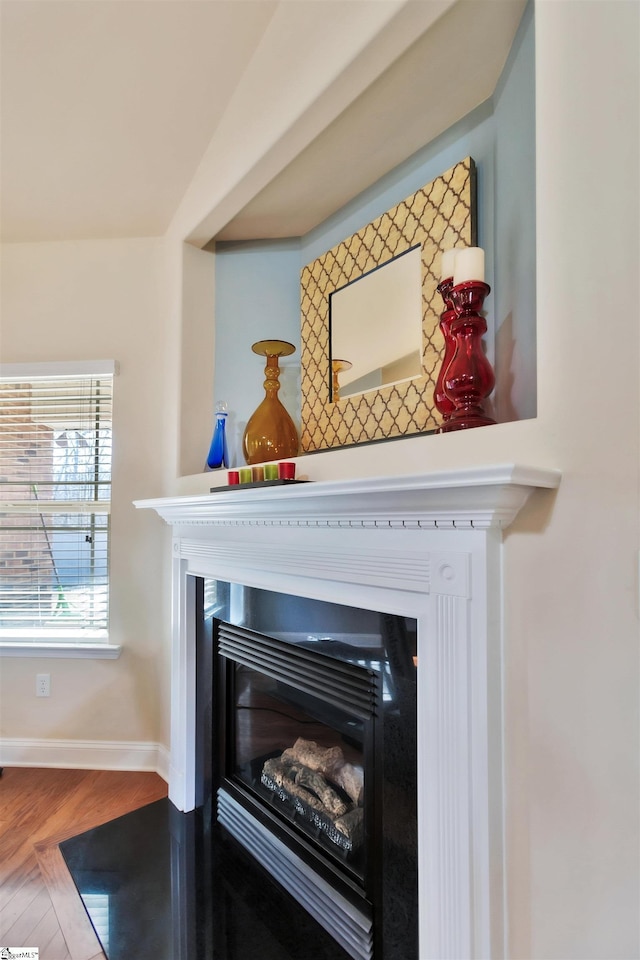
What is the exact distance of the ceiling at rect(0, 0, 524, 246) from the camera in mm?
1247

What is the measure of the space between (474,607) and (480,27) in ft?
4.30

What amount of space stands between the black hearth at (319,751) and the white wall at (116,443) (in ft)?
1.85

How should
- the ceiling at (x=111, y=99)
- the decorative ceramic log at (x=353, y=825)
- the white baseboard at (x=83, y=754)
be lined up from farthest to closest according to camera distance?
1. the white baseboard at (x=83, y=754)
2. the ceiling at (x=111, y=99)
3. the decorative ceramic log at (x=353, y=825)

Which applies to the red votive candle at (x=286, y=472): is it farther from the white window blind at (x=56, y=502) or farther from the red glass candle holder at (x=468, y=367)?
the white window blind at (x=56, y=502)

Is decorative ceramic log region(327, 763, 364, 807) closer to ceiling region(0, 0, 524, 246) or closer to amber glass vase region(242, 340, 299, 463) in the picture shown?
amber glass vase region(242, 340, 299, 463)

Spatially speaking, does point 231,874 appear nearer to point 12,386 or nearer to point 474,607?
point 474,607

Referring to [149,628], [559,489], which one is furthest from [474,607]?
[149,628]

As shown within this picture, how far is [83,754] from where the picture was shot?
2.41 m

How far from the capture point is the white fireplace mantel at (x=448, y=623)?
0.92 m

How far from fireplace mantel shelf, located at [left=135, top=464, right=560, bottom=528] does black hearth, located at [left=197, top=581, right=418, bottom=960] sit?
0.26m

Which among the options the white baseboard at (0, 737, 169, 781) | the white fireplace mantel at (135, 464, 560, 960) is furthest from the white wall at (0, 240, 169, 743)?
the white fireplace mantel at (135, 464, 560, 960)

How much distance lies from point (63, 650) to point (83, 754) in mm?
510

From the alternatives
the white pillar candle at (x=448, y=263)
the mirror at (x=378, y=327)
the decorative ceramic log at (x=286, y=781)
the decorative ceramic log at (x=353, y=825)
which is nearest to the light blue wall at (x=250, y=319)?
the mirror at (x=378, y=327)

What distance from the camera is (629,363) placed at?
826 mm
